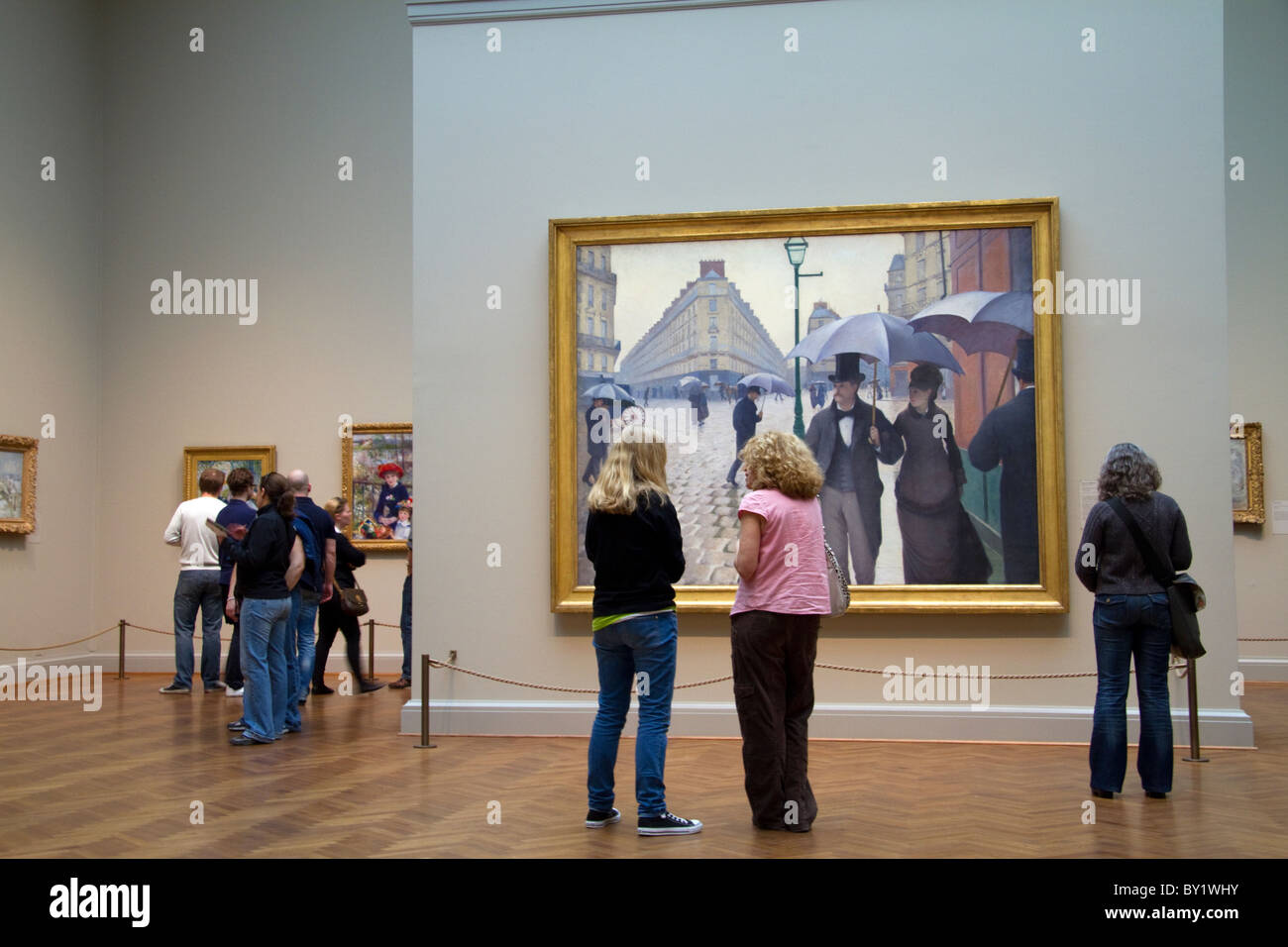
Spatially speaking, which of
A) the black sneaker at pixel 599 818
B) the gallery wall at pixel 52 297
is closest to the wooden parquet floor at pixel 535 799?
the black sneaker at pixel 599 818

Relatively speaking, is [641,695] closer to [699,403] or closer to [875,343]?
[699,403]

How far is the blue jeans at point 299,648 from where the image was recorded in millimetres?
9000

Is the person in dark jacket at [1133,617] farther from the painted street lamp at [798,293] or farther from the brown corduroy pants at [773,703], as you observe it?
the painted street lamp at [798,293]

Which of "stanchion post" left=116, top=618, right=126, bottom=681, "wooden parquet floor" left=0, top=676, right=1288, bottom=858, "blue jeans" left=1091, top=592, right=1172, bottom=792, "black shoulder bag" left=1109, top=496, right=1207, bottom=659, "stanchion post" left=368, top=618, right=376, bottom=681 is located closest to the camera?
"wooden parquet floor" left=0, top=676, right=1288, bottom=858

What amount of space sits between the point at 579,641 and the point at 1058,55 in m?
5.46

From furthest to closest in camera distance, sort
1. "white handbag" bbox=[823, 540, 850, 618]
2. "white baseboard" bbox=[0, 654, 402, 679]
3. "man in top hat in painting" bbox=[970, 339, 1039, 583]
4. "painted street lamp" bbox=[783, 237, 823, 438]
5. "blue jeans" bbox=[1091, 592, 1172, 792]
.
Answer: "white baseboard" bbox=[0, 654, 402, 679] < "painted street lamp" bbox=[783, 237, 823, 438] < "man in top hat in painting" bbox=[970, 339, 1039, 583] < "blue jeans" bbox=[1091, 592, 1172, 792] < "white handbag" bbox=[823, 540, 850, 618]

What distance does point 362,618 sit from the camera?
43.9ft

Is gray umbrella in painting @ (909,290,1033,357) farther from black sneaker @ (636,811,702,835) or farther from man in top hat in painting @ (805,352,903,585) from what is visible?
black sneaker @ (636,811,702,835)

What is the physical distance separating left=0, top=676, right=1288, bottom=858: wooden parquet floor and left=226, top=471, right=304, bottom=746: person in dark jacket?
0.84 feet

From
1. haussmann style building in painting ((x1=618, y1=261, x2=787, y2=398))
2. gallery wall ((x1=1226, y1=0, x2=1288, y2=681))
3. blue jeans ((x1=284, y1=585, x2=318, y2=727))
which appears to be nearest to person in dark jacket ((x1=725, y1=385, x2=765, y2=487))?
haussmann style building in painting ((x1=618, y1=261, x2=787, y2=398))

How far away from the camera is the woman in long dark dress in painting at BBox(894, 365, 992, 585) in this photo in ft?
27.1

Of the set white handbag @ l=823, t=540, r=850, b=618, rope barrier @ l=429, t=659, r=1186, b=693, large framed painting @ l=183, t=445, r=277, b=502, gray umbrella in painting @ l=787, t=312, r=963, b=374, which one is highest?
gray umbrella in painting @ l=787, t=312, r=963, b=374

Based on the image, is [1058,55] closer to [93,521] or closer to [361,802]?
[361,802]

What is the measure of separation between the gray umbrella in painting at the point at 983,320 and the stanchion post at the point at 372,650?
687cm
